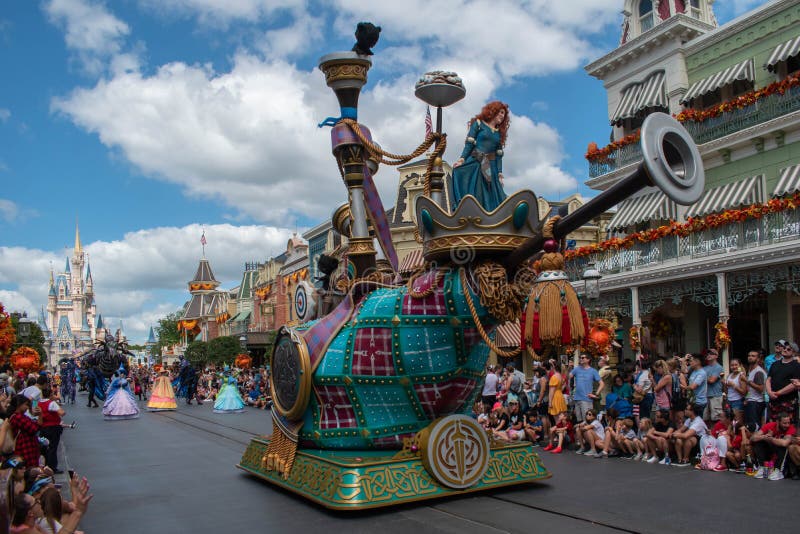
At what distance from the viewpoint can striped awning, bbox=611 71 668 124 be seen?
1725 cm

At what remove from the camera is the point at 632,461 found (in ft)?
31.3

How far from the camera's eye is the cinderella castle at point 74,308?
489 feet

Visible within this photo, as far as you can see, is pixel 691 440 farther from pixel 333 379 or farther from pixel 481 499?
pixel 333 379

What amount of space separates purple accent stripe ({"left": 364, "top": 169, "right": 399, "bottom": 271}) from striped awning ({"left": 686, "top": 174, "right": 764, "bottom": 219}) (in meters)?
9.49

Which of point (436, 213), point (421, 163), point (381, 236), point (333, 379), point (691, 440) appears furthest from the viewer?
point (421, 163)

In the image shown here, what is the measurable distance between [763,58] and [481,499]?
1302 centimetres

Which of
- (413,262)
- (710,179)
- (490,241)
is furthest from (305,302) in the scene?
(710,179)

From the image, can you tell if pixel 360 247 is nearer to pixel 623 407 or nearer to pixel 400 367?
pixel 400 367

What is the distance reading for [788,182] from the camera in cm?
1414

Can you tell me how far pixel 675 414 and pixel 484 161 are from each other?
204 inches

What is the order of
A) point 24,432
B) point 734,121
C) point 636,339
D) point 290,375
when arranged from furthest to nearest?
point 636,339
point 734,121
point 24,432
point 290,375

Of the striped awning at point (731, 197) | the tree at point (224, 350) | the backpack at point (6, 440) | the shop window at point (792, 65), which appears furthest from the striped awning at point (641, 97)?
the tree at point (224, 350)

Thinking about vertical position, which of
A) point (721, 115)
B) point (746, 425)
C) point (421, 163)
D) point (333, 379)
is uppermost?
point (421, 163)

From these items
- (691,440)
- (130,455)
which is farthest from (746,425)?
(130,455)
